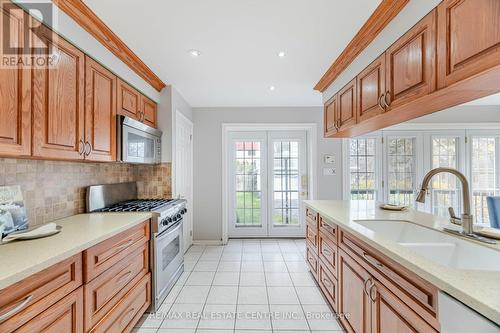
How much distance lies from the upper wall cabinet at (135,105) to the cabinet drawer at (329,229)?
2247 mm

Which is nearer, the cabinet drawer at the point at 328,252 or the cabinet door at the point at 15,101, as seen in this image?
the cabinet door at the point at 15,101

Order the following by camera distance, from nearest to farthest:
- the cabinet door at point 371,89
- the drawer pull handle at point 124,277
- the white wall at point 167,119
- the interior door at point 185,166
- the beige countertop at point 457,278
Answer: the beige countertop at point 457,278
the drawer pull handle at point 124,277
the cabinet door at point 371,89
the white wall at point 167,119
the interior door at point 185,166

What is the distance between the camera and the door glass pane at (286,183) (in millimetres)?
4363

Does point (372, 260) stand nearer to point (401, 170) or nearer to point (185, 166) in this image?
point (185, 166)

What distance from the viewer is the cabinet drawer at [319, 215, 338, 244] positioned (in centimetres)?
202

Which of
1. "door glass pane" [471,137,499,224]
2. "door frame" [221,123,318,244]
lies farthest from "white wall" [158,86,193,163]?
"door glass pane" [471,137,499,224]

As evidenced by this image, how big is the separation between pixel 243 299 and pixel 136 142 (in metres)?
1.92

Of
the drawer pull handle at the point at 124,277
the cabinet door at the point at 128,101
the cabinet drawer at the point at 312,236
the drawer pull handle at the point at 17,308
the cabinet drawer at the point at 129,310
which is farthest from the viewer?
the cabinet drawer at the point at 312,236

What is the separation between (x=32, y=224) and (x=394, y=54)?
2.81m

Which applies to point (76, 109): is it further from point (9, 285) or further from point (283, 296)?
point (283, 296)

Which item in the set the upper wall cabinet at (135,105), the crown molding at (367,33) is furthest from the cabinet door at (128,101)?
the crown molding at (367,33)

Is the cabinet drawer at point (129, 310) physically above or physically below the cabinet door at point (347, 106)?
below

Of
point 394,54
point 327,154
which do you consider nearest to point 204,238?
point 327,154

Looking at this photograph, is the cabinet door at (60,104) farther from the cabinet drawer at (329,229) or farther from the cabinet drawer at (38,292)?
the cabinet drawer at (329,229)
